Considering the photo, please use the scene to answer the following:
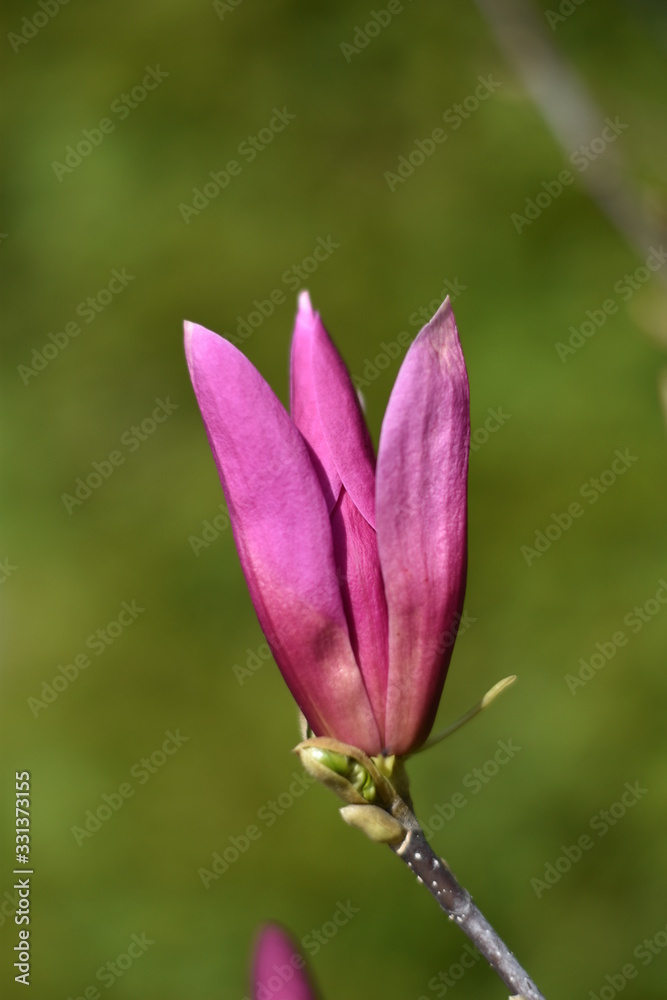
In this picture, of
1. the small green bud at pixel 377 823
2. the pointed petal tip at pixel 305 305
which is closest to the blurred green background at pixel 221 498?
the pointed petal tip at pixel 305 305

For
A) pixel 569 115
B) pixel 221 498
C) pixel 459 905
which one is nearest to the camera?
pixel 459 905

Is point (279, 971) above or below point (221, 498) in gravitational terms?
above

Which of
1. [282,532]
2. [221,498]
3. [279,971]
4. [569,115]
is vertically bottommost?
[221,498]

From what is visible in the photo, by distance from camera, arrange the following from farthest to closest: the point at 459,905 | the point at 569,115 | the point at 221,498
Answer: the point at 221,498
the point at 569,115
the point at 459,905

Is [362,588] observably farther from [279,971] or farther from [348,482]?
[279,971]

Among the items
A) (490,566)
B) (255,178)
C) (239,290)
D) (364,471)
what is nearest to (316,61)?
(255,178)

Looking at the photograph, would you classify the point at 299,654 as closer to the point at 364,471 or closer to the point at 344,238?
the point at 364,471

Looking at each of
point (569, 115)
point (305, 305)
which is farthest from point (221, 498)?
point (305, 305)
